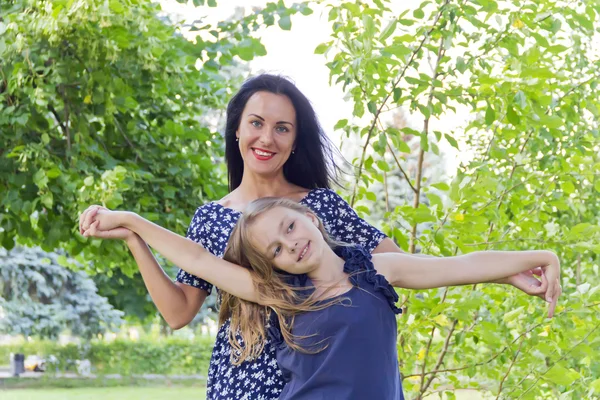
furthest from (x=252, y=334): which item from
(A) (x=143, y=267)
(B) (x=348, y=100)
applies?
(B) (x=348, y=100)

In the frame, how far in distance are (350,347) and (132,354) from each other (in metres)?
15.1

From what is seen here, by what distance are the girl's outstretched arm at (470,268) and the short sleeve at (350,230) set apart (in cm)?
22

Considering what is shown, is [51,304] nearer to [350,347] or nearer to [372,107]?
[372,107]

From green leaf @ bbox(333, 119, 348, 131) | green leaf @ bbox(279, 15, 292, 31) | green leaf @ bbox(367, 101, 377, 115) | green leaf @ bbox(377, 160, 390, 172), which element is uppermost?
green leaf @ bbox(279, 15, 292, 31)

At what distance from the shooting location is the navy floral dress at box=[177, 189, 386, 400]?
170 cm

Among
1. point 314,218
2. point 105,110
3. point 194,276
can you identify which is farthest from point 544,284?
point 105,110

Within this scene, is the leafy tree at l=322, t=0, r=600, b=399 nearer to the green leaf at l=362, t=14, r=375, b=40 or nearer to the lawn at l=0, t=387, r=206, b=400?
the green leaf at l=362, t=14, r=375, b=40

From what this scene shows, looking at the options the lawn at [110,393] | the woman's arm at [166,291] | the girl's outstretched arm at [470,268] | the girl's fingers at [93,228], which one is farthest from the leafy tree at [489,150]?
the lawn at [110,393]

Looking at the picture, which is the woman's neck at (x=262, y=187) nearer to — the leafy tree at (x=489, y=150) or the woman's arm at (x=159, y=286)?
the woman's arm at (x=159, y=286)

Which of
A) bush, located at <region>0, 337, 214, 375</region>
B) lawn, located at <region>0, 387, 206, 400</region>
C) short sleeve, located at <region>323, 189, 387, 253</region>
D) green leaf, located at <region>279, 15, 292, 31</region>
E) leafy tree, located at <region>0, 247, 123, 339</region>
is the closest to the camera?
short sleeve, located at <region>323, 189, 387, 253</region>

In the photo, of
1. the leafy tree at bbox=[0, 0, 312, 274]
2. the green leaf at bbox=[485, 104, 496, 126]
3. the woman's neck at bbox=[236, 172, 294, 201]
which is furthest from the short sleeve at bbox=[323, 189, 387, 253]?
the leafy tree at bbox=[0, 0, 312, 274]

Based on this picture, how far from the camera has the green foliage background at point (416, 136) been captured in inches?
87.7

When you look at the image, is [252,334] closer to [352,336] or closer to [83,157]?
[352,336]

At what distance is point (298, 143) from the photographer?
1.88m
